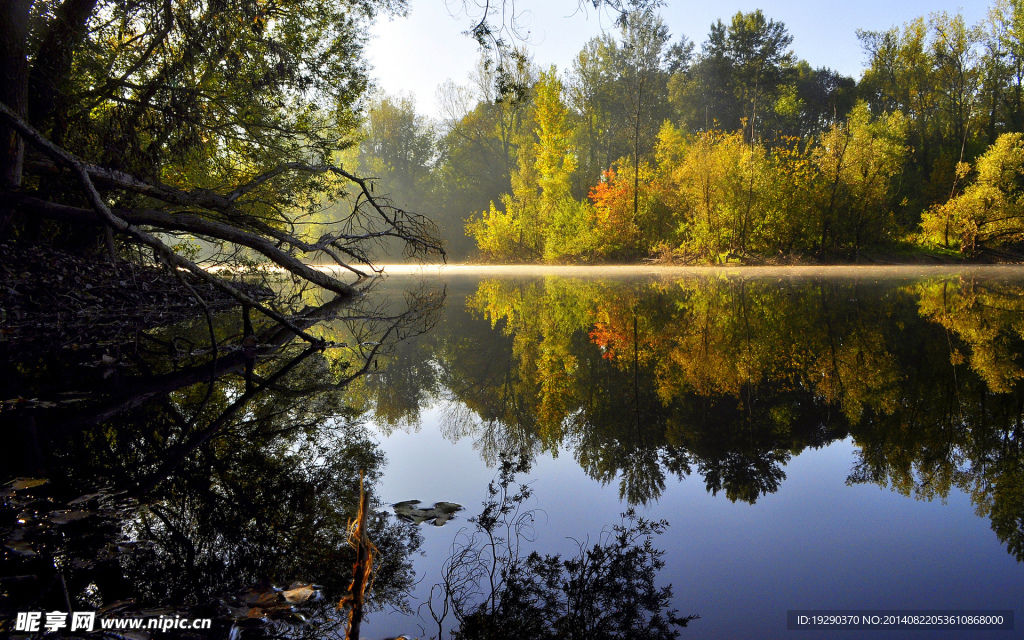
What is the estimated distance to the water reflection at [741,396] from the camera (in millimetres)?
2975

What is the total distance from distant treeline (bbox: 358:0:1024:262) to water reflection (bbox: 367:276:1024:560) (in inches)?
530

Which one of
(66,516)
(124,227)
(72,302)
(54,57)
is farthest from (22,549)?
(54,57)

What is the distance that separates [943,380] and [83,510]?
572 cm

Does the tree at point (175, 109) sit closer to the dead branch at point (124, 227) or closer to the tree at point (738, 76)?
the dead branch at point (124, 227)

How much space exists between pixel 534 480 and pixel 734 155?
30.0m

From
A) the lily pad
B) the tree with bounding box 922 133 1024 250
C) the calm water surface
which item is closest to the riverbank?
the calm water surface

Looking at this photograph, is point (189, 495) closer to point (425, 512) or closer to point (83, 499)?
point (83, 499)

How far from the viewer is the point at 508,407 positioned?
14.4ft

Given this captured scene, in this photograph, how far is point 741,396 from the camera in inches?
175

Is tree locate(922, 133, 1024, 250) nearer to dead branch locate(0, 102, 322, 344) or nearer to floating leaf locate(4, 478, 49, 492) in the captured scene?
dead branch locate(0, 102, 322, 344)

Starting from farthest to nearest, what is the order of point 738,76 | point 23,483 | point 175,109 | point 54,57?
point 738,76, point 175,109, point 54,57, point 23,483

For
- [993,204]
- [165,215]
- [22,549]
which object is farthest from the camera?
[993,204]

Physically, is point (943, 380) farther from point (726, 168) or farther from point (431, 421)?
point (726, 168)

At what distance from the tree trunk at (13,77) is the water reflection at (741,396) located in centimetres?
609
